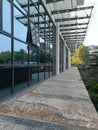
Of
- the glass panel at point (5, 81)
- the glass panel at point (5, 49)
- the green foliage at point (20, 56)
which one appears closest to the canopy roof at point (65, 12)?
the green foliage at point (20, 56)

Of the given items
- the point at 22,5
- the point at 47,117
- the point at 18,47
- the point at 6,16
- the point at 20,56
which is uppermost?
the point at 22,5

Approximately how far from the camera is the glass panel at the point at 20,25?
581 cm

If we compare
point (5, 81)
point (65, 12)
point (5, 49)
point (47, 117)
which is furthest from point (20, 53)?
point (65, 12)

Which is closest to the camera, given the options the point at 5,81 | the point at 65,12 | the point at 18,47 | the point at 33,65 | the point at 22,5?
the point at 5,81

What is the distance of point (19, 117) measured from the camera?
113 inches

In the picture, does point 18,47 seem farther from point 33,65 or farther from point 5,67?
point 33,65

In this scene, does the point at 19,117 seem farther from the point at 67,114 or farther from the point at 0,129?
the point at 67,114

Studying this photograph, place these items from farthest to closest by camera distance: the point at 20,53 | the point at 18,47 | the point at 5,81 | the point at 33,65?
the point at 33,65 < the point at 20,53 < the point at 18,47 < the point at 5,81

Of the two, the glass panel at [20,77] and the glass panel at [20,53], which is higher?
the glass panel at [20,53]

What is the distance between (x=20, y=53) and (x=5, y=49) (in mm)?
1267

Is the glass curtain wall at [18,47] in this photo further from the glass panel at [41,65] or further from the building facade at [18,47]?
the glass panel at [41,65]

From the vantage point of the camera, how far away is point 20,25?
626 centimetres

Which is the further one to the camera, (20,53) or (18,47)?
(20,53)

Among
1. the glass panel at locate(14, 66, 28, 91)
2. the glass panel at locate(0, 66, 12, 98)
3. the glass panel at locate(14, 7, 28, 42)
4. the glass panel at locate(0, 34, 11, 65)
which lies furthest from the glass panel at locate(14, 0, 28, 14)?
the glass panel at locate(0, 66, 12, 98)
